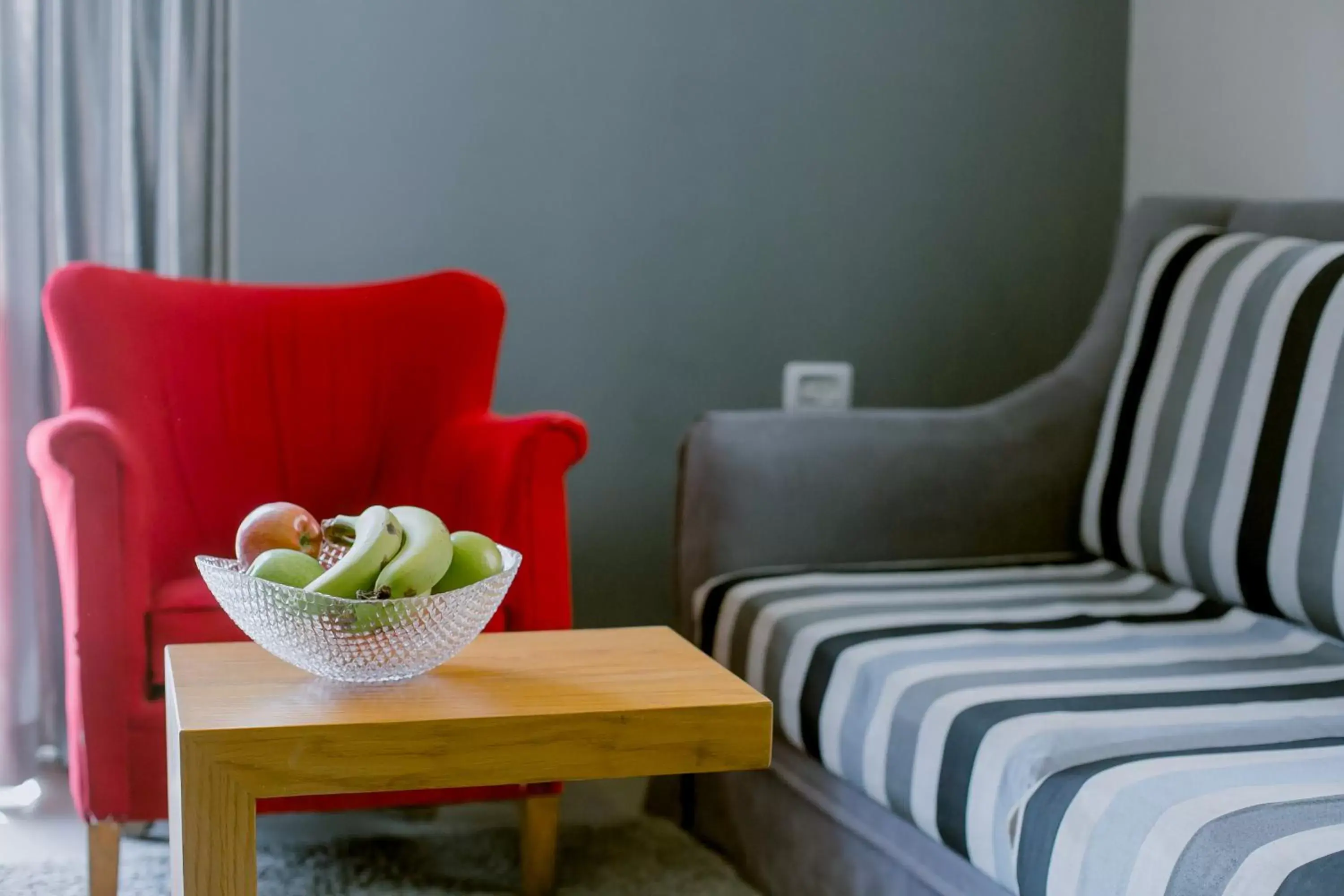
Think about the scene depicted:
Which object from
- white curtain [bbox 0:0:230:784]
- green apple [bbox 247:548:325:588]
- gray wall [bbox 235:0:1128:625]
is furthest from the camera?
Result: gray wall [bbox 235:0:1128:625]

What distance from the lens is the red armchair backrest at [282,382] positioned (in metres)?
1.84

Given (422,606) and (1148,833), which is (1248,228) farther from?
(422,606)

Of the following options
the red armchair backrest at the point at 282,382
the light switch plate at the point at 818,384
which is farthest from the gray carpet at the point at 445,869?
the light switch plate at the point at 818,384

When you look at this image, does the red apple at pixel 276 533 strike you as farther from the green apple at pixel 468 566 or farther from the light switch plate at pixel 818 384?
the light switch plate at pixel 818 384

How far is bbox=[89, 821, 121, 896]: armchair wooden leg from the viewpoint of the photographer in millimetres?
1576

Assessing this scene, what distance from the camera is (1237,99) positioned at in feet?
7.58

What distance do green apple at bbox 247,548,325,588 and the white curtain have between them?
1208mm

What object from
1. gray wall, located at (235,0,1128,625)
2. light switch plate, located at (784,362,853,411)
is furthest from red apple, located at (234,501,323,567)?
light switch plate, located at (784,362,853,411)

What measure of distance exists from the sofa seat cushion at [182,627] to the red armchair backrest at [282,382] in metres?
0.24

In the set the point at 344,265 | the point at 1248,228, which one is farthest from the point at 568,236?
the point at 1248,228

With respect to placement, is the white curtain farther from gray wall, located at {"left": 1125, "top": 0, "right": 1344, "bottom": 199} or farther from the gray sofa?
gray wall, located at {"left": 1125, "top": 0, "right": 1344, "bottom": 199}

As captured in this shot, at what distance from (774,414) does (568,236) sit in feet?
1.95

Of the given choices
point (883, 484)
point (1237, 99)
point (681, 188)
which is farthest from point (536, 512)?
point (1237, 99)

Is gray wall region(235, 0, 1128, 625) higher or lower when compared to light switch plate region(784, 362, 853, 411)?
higher
